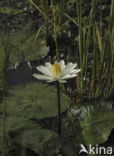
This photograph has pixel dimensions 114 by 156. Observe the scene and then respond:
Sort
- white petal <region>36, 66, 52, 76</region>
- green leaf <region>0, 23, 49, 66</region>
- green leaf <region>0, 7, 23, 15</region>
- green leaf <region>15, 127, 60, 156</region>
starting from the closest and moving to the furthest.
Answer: green leaf <region>15, 127, 60, 156</region>
white petal <region>36, 66, 52, 76</region>
green leaf <region>0, 23, 49, 66</region>
green leaf <region>0, 7, 23, 15</region>

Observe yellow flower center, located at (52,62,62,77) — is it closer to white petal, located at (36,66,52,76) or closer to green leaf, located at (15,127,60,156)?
white petal, located at (36,66,52,76)

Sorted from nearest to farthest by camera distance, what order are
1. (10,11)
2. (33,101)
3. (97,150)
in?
1. (97,150)
2. (33,101)
3. (10,11)

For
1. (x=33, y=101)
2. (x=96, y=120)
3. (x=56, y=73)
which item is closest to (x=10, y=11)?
(x=33, y=101)

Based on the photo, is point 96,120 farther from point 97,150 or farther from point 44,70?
point 44,70

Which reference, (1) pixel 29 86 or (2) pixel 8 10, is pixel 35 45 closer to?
(1) pixel 29 86

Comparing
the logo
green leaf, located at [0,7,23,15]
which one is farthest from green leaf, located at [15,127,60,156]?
green leaf, located at [0,7,23,15]

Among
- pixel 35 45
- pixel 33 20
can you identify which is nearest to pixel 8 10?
pixel 33 20

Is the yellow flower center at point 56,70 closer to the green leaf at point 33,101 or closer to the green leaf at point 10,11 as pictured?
the green leaf at point 33,101
